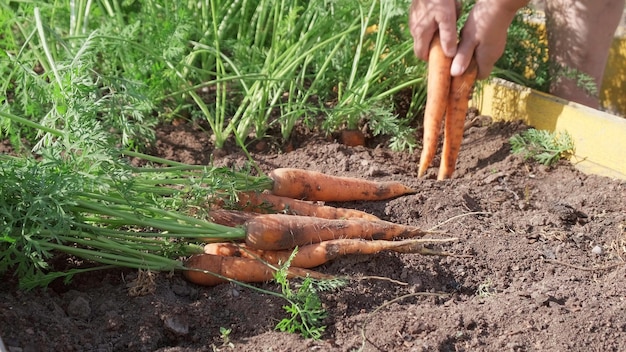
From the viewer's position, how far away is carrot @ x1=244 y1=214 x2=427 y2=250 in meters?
2.51

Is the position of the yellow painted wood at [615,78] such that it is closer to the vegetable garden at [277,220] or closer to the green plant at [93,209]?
the vegetable garden at [277,220]

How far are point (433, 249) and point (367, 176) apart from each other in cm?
63

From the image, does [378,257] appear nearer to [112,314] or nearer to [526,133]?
[112,314]

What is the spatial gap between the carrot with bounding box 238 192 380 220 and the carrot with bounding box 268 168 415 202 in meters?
0.05

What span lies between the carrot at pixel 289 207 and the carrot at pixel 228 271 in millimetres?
316

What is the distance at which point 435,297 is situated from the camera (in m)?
2.40

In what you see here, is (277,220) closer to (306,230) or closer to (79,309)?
(306,230)

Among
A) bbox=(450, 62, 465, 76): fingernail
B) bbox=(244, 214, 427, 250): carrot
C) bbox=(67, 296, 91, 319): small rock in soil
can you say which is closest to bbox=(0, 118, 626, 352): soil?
bbox=(67, 296, 91, 319): small rock in soil

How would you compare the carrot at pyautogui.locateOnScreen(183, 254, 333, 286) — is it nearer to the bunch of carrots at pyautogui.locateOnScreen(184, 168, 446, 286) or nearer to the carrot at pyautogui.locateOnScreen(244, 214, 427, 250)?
the bunch of carrots at pyautogui.locateOnScreen(184, 168, 446, 286)

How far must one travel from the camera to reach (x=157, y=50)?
3.20 m

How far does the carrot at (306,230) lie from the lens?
251cm

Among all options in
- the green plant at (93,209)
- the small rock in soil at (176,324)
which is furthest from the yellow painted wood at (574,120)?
the small rock in soil at (176,324)

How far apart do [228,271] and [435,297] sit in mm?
633

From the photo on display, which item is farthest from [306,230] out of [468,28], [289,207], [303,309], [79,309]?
[468,28]
